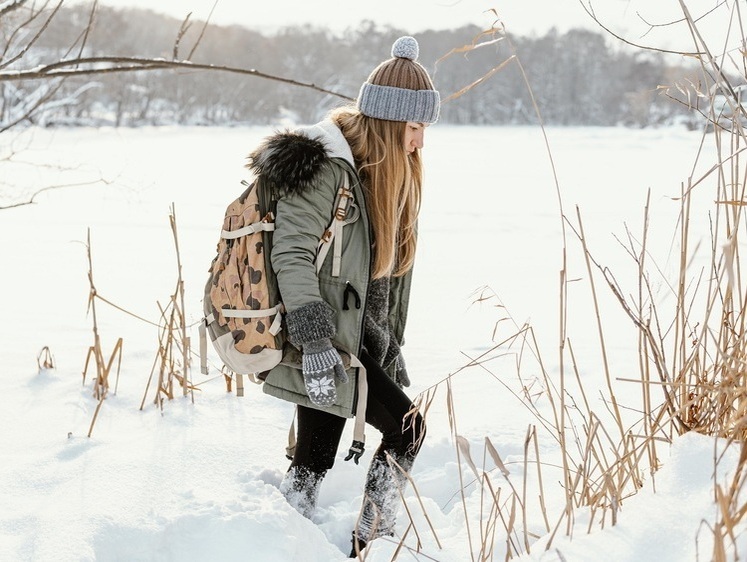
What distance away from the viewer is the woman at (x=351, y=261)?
1846 millimetres

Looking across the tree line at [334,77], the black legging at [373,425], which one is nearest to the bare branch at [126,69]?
the black legging at [373,425]

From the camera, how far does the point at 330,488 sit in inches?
95.0

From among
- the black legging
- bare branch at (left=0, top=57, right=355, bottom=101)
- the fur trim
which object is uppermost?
bare branch at (left=0, top=57, right=355, bottom=101)

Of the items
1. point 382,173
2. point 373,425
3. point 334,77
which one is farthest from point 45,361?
point 334,77

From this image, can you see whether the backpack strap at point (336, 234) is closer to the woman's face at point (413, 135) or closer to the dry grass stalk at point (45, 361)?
the woman's face at point (413, 135)

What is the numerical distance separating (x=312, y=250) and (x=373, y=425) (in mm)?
524

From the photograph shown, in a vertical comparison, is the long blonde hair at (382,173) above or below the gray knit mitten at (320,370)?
above

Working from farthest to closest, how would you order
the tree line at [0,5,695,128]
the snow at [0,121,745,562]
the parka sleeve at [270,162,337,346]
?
1. the tree line at [0,5,695,128]
2. the parka sleeve at [270,162,337,346]
3. the snow at [0,121,745,562]

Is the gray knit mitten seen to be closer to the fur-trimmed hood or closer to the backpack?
the backpack

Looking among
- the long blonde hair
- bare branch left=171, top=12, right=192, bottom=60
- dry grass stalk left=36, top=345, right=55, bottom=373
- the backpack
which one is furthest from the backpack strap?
dry grass stalk left=36, top=345, right=55, bottom=373

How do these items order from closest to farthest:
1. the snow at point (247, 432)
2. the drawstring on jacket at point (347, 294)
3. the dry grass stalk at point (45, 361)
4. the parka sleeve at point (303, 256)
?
the snow at point (247, 432) < the parka sleeve at point (303, 256) < the drawstring on jacket at point (347, 294) < the dry grass stalk at point (45, 361)

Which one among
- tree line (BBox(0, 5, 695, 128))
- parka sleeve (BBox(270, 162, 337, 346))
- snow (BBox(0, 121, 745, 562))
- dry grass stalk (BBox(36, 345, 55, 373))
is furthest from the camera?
tree line (BBox(0, 5, 695, 128))

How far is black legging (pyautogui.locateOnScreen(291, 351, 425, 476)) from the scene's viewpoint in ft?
6.56

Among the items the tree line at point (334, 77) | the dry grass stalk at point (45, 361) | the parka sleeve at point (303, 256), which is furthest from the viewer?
the tree line at point (334, 77)
